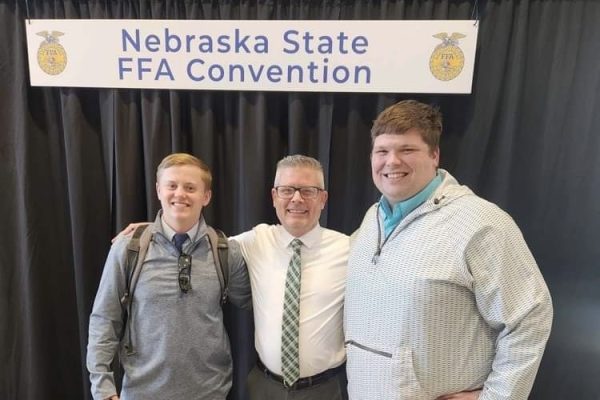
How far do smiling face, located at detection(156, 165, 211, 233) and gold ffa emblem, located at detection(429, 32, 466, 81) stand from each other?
103cm

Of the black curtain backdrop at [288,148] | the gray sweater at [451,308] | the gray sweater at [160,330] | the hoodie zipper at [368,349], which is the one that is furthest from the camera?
the black curtain backdrop at [288,148]

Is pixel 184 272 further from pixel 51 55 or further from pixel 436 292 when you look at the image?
pixel 51 55

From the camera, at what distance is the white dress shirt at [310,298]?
1.27 m

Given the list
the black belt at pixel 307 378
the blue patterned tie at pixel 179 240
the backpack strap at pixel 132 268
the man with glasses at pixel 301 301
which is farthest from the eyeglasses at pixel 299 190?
the black belt at pixel 307 378

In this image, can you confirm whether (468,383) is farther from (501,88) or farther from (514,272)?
(501,88)

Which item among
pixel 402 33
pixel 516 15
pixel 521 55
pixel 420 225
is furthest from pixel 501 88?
pixel 420 225

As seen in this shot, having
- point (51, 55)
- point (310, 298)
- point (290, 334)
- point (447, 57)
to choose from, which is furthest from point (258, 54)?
point (290, 334)

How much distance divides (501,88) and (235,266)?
4.54 feet

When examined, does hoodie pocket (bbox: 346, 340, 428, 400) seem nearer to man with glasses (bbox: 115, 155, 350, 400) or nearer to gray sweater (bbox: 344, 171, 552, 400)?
gray sweater (bbox: 344, 171, 552, 400)

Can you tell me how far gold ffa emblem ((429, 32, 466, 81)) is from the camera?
1503 millimetres

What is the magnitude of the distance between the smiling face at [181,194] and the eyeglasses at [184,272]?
96 mm

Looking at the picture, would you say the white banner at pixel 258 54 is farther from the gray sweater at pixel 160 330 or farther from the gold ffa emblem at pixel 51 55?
the gray sweater at pixel 160 330

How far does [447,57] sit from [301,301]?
3.70 ft

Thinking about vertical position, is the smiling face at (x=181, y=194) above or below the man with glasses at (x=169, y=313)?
above
